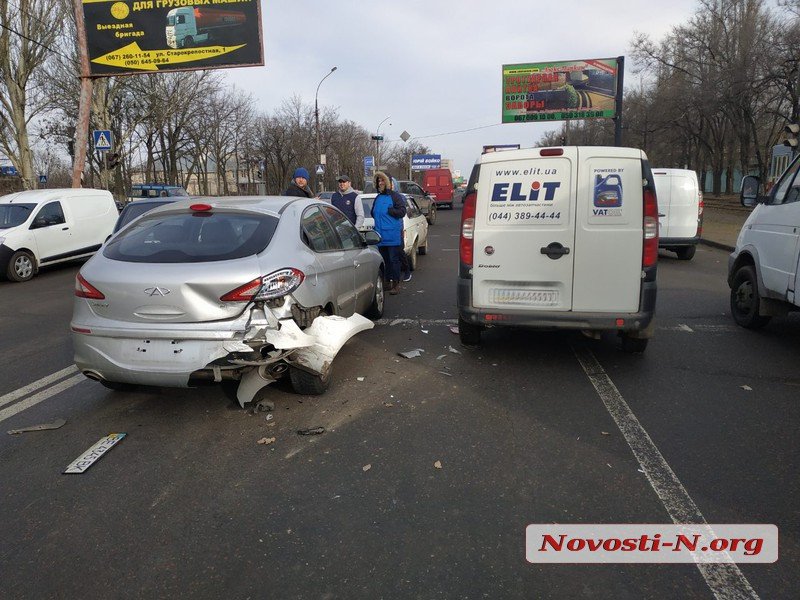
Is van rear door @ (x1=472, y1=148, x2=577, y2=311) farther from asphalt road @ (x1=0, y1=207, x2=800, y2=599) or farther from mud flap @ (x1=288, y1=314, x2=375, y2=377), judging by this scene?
mud flap @ (x1=288, y1=314, x2=375, y2=377)

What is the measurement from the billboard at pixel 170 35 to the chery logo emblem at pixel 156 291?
53.1 ft

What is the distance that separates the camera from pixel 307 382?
459 cm

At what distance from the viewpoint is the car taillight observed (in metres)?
4.13

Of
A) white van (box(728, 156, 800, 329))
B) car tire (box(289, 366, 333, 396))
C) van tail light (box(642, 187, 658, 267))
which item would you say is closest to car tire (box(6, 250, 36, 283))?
car tire (box(289, 366, 333, 396))

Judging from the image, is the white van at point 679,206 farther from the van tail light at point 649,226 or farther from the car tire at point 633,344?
the van tail light at point 649,226

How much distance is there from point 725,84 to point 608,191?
3188cm

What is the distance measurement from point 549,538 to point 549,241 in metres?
2.93

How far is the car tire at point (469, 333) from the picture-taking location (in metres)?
5.85

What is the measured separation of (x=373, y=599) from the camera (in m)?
2.38

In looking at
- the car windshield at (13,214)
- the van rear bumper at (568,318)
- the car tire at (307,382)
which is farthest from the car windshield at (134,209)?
the van rear bumper at (568,318)

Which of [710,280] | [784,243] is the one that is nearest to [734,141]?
[710,280]

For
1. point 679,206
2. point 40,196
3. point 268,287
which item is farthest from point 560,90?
point 268,287

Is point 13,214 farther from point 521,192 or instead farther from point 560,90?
point 560,90

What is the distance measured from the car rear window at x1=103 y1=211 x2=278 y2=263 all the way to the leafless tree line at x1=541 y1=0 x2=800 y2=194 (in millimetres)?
23549
